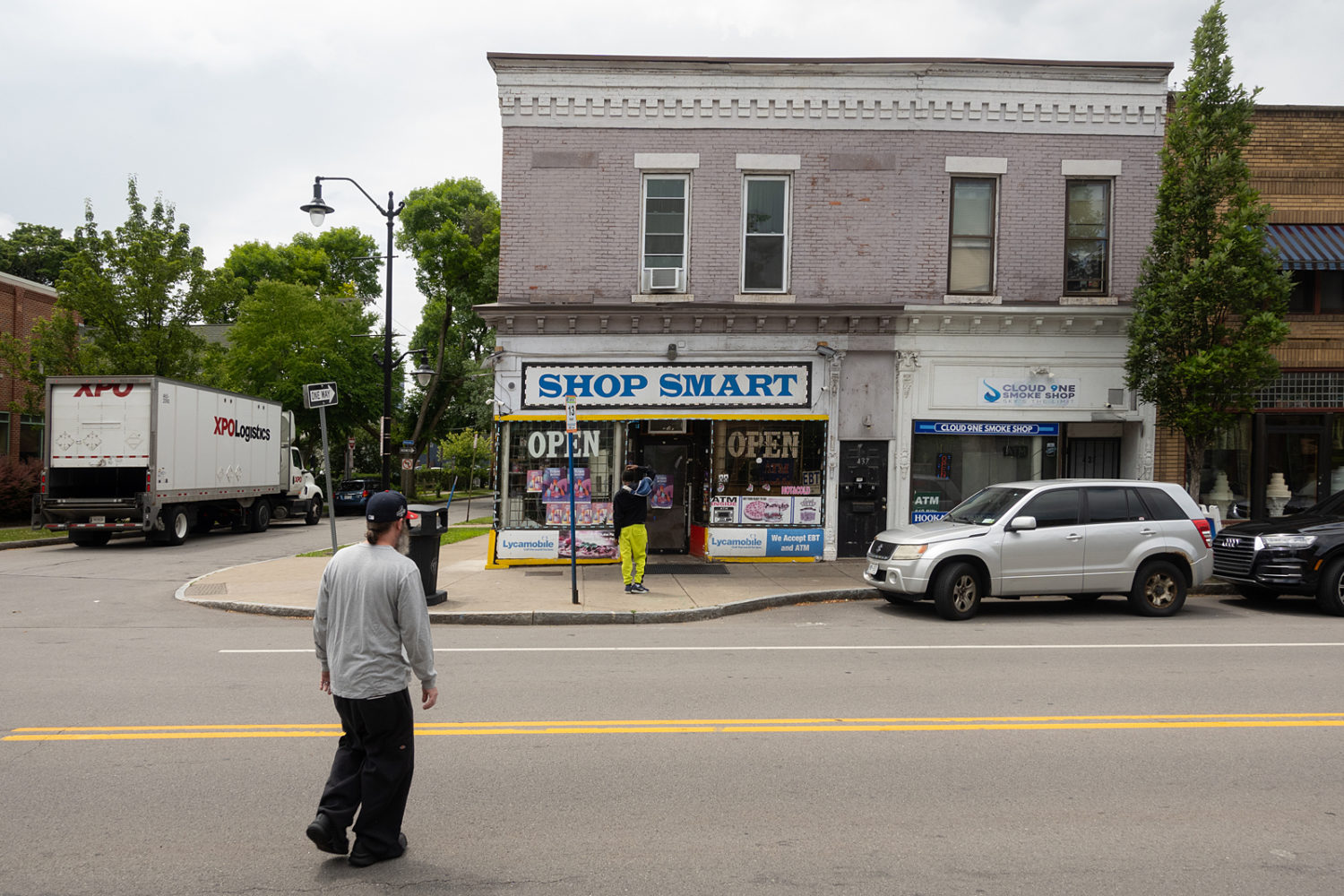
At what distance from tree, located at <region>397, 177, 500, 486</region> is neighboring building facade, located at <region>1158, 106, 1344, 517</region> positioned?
2746 cm

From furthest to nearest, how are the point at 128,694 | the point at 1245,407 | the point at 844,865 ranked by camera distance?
the point at 1245,407 < the point at 128,694 < the point at 844,865

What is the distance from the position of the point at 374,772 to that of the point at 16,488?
26.9 m

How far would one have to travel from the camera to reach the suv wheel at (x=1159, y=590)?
11438 millimetres

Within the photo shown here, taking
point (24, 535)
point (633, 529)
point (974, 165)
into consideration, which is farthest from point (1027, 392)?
point (24, 535)

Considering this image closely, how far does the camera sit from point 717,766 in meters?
5.54

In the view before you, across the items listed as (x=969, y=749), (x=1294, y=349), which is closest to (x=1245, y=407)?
(x=1294, y=349)

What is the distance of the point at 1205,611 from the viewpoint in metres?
12.0

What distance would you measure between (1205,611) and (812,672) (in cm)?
686

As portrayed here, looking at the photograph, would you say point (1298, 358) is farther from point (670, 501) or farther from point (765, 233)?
point (670, 501)

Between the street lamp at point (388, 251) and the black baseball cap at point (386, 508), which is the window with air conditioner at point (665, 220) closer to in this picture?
the street lamp at point (388, 251)

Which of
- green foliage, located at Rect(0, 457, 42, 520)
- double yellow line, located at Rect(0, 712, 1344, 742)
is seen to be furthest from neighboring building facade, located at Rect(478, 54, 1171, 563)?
green foliage, located at Rect(0, 457, 42, 520)

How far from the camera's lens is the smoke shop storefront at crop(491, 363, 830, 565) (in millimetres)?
15453

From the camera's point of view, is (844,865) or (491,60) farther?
(491,60)

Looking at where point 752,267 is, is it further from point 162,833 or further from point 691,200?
point 162,833
